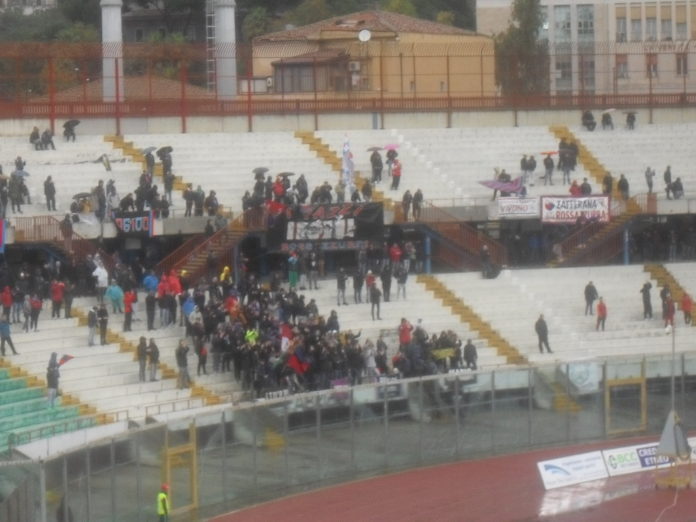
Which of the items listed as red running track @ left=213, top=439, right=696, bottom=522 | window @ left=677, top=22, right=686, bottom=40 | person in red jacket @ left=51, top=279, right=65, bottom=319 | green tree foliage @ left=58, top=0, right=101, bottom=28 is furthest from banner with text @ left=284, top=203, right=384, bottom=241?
green tree foliage @ left=58, top=0, right=101, bottom=28

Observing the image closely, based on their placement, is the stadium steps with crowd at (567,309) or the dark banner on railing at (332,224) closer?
the stadium steps with crowd at (567,309)

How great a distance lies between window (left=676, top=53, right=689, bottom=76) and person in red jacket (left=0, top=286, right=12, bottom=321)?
2547 centimetres

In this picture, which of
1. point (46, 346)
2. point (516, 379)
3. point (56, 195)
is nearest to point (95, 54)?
point (56, 195)

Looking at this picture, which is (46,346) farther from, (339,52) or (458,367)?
(339,52)

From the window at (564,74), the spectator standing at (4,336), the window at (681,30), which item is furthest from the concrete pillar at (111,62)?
the window at (681,30)

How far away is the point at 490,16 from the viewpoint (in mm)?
96500

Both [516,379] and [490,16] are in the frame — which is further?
[490,16]

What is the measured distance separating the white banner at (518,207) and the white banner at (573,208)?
30 centimetres

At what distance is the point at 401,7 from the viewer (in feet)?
321

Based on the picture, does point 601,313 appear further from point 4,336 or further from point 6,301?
point 4,336

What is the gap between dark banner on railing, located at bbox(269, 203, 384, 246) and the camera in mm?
48625

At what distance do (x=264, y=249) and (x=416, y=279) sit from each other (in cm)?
378

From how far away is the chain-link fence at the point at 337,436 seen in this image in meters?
31.5

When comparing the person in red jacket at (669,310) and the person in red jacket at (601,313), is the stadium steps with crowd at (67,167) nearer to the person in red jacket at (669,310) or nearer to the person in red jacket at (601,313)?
the person in red jacket at (601,313)
